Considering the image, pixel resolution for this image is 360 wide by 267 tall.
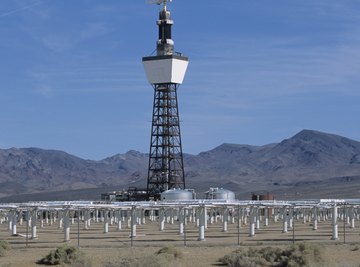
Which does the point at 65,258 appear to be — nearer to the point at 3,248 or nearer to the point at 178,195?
the point at 3,248

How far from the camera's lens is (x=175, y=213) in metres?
108

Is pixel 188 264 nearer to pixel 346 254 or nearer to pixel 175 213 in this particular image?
pixel 346 254

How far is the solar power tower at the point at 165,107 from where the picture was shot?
126 meters

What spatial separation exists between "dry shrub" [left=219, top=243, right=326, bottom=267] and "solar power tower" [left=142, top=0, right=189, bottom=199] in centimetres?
8504

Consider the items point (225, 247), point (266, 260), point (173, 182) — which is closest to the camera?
point (266, 260)

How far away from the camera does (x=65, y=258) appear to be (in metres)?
41.0

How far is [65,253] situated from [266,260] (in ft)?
31.3

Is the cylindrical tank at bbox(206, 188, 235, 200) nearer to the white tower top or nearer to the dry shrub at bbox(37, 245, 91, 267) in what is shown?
the white tower top

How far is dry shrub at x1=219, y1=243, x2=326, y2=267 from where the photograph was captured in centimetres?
3762

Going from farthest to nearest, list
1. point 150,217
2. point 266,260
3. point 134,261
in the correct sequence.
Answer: point 150,217, point 266,260, point 134,261

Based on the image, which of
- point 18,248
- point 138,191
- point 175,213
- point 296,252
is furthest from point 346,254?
point 138,191

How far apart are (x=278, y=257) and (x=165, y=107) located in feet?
293

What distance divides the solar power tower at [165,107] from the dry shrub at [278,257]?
85.0m

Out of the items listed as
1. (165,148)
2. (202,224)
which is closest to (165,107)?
(165,148)
